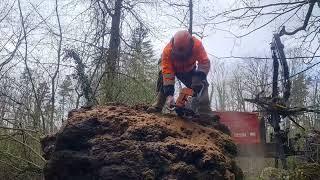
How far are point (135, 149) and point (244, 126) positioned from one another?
6.95 meters

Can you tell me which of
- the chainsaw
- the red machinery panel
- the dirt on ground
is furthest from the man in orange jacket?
the red machinery panel

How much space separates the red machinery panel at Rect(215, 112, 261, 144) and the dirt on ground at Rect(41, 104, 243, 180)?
5691 millimetres

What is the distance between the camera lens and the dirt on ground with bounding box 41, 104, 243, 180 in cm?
379

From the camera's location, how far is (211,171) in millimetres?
3766

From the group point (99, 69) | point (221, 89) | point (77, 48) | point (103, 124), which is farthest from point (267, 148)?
point (221, 89)

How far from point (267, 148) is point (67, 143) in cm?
666

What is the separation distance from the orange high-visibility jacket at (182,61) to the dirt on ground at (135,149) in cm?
83

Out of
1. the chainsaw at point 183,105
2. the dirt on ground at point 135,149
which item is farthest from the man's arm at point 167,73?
the dirt on ground at point 135,149

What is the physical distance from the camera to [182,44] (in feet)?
17.4

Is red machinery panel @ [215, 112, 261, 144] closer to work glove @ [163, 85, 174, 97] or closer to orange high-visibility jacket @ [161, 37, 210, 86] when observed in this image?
orange high-visibility jacket @ [161, 37, 210, 86]

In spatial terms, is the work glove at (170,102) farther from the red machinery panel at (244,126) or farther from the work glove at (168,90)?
the red machinery panel at (244,126)

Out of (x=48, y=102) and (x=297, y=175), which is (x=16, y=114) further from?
(x=297, y=175)

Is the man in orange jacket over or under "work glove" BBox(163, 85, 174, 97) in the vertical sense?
over

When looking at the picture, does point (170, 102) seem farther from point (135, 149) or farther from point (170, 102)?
point (135, 149)
